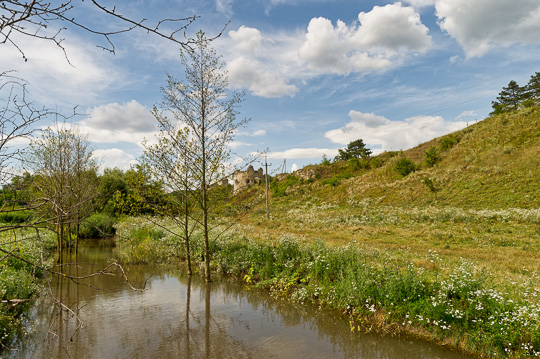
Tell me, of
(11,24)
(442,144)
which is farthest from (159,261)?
(442,144)

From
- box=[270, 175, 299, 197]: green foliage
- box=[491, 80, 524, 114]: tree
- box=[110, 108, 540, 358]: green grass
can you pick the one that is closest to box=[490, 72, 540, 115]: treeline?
box=[491, 80, 524, 114]: tree

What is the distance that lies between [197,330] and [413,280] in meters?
5.82

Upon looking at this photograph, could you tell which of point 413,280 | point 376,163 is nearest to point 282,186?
point 376,163

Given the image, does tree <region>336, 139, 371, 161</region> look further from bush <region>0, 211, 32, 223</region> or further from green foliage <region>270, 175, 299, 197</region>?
bush <region>0, 211, 32, 223</region>

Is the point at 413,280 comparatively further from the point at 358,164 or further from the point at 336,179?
the point at 358,164

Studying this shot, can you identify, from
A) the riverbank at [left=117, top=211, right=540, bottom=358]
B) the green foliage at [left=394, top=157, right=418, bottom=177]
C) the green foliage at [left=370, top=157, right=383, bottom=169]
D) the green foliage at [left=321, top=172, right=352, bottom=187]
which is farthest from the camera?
the green foliage at [left=370, top=157, right=383, bottom=169]

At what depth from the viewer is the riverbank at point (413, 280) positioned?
6.66 metres

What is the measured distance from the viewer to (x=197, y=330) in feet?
27.7

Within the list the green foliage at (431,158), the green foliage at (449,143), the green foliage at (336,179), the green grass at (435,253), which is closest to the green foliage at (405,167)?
the green grass at (435,253)

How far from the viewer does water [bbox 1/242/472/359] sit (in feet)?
23.3

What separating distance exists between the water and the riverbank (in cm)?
50

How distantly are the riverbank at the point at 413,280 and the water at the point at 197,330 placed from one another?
504 millimetres

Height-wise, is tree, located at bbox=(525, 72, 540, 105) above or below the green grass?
above

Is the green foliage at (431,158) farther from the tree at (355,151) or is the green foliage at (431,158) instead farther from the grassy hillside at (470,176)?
the tree at (355,151)
